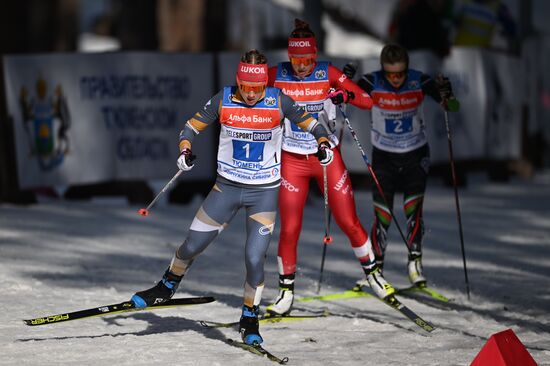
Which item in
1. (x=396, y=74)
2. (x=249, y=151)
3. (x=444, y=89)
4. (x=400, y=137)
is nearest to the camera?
(x=249, y=151)

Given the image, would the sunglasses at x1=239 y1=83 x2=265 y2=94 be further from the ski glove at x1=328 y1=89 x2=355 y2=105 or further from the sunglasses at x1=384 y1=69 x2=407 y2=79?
the sunglasses at x1=384 y1=69 x2=407 y2=79

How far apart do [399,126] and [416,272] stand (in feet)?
4.30

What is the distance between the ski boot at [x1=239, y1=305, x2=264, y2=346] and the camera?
7.82m

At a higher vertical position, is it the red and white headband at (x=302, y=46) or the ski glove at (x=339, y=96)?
the red and white headband at (x=302, y=46)

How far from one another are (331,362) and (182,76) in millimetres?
8396

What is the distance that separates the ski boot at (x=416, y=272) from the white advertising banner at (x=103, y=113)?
221 inches

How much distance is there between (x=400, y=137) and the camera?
1012 cm

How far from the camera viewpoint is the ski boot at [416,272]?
10.3 m

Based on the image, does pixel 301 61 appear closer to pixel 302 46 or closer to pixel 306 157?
pixel 302 46

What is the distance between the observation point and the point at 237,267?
11.3m

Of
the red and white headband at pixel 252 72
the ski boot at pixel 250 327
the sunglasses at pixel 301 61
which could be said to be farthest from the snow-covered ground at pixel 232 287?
the sunglasses at pixel 301 61

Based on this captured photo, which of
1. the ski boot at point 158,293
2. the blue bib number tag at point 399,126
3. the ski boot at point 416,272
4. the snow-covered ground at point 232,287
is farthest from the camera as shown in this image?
the ski boot at point 416,272

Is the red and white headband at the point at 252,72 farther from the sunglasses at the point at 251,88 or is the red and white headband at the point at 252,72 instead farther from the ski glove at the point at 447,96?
the ski glove at the point at 447,96

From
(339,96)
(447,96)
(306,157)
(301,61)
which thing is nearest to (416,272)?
(447,96)
